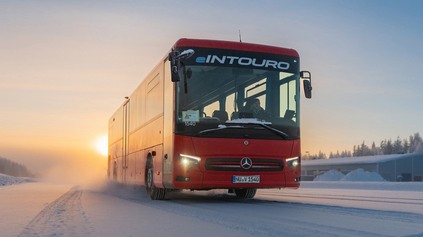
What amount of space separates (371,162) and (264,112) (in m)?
58.2

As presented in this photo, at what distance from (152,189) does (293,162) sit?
406 cm

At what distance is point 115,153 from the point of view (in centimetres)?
2431

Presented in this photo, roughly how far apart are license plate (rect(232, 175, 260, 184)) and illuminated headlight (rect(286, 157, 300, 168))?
0.91m

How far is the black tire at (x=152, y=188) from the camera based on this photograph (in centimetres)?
1390

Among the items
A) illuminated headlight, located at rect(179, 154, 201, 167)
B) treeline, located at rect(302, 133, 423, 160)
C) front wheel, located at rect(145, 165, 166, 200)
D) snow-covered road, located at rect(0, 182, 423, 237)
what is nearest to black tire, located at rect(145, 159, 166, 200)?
front wheel, located at rect(145, 165, 166, 200)

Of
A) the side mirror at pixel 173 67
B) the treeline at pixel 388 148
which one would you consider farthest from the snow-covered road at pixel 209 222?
the treeline at pixel 388 148

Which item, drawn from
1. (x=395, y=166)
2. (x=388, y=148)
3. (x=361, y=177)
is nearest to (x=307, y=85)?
(x=361, y=177)

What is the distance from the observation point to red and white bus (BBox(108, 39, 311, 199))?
11859mm

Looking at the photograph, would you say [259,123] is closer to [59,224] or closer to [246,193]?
[246,193]

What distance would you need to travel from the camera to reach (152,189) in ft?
46.9

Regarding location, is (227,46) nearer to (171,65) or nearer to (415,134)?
(171,65)

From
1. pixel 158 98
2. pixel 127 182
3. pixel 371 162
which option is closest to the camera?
pixel 158 98

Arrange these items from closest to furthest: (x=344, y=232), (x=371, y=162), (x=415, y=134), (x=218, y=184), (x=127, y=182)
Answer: (x=344, y=232) < (x=218, y=184) < (x=127, y=182) < (x=371, y=162) < (x=415, y=134)

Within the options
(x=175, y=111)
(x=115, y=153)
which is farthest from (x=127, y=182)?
(x=175, y=111)
